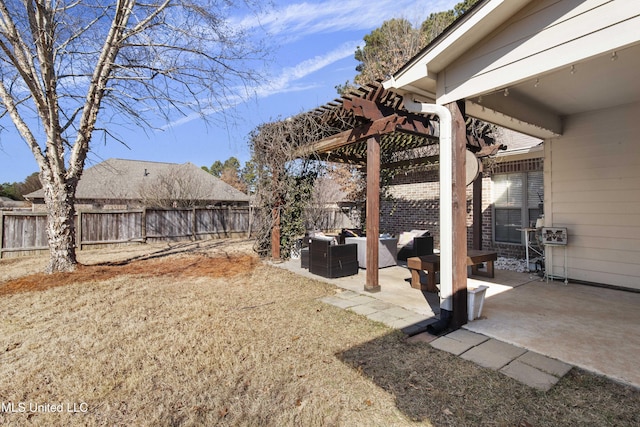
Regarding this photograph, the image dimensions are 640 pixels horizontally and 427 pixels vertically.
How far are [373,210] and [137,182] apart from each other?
60.6 ft

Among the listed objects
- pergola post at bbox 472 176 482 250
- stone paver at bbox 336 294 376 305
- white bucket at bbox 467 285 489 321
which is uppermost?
pergola post at bbox 472 176 482 250

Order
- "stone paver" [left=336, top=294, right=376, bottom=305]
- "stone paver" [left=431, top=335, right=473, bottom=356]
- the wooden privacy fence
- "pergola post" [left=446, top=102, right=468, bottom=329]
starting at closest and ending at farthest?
"stone paver" [left=431, top=335, right=473, bottom=356]
"pergola post" [left=446, top=102, right=468, bottom=329]
"stone paver" [left=336, top=294, right=376, bottom=305]
the wooden privacy fence

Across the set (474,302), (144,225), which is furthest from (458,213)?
(144,225)

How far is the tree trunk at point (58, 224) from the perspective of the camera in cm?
622

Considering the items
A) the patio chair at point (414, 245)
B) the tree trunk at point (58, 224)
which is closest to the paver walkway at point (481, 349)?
the patio chair at point (414, 245)

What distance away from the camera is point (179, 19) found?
6.06 meters

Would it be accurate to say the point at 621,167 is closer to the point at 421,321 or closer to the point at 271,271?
the point at 421,321

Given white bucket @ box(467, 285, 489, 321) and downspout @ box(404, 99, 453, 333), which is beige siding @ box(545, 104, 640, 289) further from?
downspout @ box(404, 99, 453, 333)

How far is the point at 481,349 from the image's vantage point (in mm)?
2943

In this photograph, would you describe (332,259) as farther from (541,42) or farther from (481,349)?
(541,42)

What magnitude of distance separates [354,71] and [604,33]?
1559cm

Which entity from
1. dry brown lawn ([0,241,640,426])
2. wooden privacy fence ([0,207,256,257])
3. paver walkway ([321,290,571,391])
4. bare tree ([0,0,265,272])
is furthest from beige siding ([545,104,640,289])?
wooden privacy fence ([0,207,256,257])
